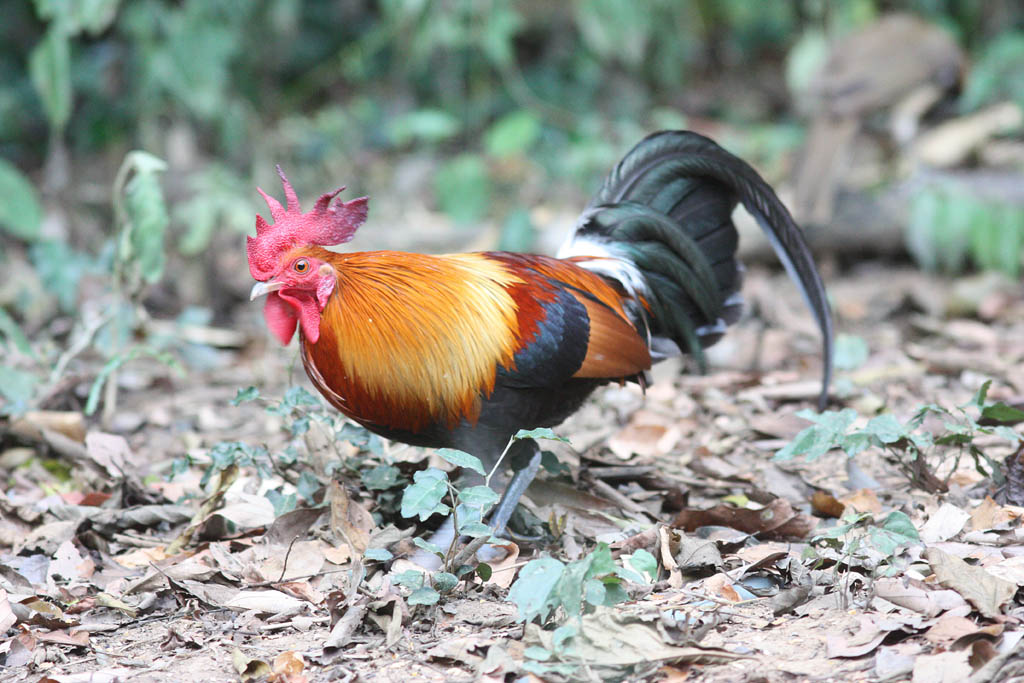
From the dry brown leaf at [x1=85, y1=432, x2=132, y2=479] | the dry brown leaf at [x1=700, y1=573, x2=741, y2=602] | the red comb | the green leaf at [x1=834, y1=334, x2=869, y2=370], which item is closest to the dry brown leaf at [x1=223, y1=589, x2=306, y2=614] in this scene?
the red comb

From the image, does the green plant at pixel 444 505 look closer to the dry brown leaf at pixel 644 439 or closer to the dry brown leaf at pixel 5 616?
the dry brown leaf at pixel 5 616

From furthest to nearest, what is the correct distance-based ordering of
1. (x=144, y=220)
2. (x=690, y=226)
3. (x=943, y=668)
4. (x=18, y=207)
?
(x=18, y=207), (x=144, y=220), (x=690, y=226), (x=943, y=668)

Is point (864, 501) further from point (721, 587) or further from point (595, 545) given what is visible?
point (595, 545)

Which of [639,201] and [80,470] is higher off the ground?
[639,201]

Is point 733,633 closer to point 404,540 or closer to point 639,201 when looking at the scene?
point 404,540

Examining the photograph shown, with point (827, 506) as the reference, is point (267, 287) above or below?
above

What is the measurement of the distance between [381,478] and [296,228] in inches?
36.8

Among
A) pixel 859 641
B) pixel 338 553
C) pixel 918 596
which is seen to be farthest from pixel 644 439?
pixel 859 641

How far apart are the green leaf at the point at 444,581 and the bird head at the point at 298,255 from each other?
861mm

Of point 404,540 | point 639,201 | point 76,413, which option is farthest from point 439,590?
point 76,413

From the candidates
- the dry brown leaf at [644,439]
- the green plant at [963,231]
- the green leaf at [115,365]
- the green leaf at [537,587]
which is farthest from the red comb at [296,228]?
the green plant at [963,231]

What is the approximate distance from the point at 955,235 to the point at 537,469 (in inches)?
166

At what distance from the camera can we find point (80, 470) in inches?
167

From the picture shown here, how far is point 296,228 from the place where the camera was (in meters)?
3.28
